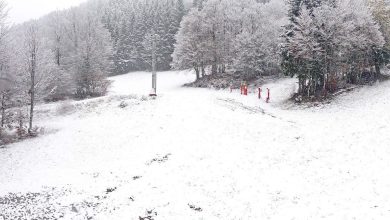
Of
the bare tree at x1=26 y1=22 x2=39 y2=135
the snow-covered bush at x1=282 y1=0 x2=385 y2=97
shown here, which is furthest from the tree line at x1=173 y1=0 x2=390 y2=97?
the bare tree at x1=26 y1=22 x2=39 y2=135

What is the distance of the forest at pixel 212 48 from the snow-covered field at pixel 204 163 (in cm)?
532

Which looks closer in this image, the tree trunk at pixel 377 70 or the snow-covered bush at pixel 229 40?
the tree trunk at pixel 377 70

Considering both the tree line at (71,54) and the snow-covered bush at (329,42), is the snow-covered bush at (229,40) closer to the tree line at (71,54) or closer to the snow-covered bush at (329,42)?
the tree line at (71,54)

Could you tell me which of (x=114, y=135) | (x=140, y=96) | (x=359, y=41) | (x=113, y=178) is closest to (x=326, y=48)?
(x=359, y=41)

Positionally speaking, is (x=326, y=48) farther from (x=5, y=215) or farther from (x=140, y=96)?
(x=5, y=215)

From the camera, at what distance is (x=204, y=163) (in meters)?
21.8

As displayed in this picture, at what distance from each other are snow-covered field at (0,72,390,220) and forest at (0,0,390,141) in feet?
17.5

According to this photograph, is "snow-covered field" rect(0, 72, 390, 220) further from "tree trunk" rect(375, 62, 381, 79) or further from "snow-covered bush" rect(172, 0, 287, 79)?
"snow-covered bush" rect(172, 0, 287, 79)

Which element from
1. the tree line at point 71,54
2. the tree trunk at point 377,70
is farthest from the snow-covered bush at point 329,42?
the tree line at point 71,54

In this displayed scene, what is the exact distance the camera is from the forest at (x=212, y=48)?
3666cm

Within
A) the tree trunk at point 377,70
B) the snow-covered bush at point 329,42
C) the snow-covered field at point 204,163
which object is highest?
the snow-covered bush at point 329,42

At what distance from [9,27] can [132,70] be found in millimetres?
58478

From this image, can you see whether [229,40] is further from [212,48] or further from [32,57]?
[32,57]

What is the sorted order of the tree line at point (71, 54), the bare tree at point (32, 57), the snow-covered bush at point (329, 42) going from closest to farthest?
the bare tree at point (32, 57), the tree line at point (71, 54), the snow-covered bush at point (329, 42)
